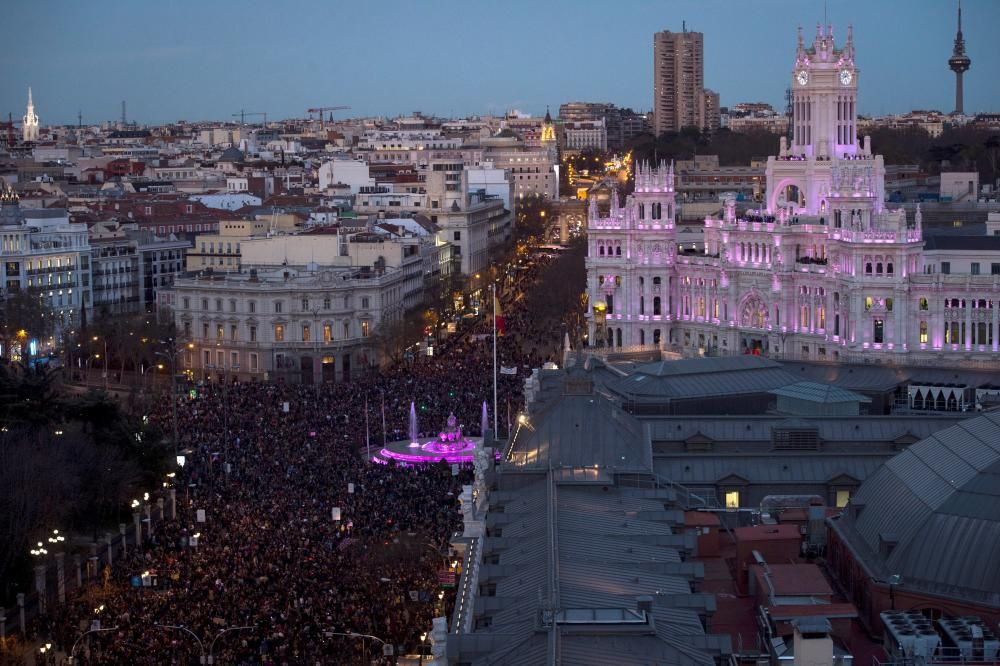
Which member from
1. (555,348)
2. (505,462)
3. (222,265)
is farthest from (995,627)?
(222,265)

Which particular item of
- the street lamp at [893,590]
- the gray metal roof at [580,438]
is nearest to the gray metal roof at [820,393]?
the gray metal roof at [580,438]

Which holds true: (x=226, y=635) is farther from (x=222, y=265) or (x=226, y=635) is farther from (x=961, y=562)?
(x=222, y=265)

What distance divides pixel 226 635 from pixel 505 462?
8.03 metres

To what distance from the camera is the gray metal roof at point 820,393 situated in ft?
191

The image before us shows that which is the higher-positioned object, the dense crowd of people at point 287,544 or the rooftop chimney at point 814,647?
the rooftop chimney at point 814,647

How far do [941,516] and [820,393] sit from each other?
2252cm

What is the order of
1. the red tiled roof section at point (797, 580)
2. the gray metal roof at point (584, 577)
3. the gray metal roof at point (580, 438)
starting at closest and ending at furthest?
the gray metal roof at point (584, 577) → the red tiled roof section at point (797, 580) → the gray metal roof at point (580, 438)

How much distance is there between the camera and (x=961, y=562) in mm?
35125

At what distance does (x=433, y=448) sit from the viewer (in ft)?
223

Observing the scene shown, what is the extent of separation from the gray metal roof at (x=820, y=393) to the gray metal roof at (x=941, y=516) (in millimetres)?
16935

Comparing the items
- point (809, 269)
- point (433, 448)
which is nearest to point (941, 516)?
point (433, 448)

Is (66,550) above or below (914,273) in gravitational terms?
below

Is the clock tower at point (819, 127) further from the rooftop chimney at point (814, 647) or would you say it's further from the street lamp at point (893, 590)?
the rooftop chimney at point (814, 647)

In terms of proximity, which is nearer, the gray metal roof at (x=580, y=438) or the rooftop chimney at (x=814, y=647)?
the rooftop chimney at (x=814, y=647)
